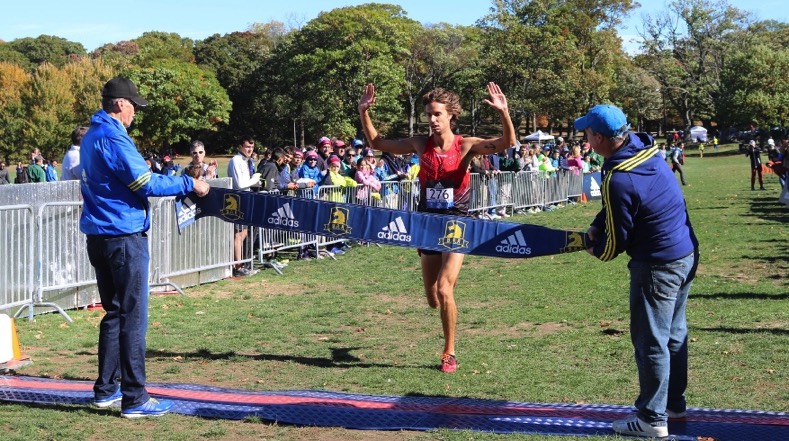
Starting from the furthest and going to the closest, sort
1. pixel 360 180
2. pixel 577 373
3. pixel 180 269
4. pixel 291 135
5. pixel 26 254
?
pixel 291 135 < pixel 360 180 < pixel 180 269 < pixel 26 254 < pixel 577 373

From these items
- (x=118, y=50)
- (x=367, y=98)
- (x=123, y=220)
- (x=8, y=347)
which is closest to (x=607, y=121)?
(x=367, y=98)

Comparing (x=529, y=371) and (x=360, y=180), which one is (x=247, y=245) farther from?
(x=529, y=371)

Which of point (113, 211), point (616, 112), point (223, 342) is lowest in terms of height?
point (223, 342)

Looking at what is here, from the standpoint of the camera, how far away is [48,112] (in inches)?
2987

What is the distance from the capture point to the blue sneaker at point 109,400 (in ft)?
21.4

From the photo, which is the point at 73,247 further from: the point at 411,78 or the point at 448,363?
the point at 411,78

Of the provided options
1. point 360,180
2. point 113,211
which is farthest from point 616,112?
point 360,180

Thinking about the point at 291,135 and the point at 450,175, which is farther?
the point at 291,135

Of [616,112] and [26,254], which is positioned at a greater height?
[616,112]

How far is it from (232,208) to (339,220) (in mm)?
882

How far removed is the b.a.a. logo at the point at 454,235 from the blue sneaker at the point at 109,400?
8.93 ft

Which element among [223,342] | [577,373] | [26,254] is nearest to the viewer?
[577,373]

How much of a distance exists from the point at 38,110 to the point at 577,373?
249 ft

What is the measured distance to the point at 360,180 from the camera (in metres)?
18.5
